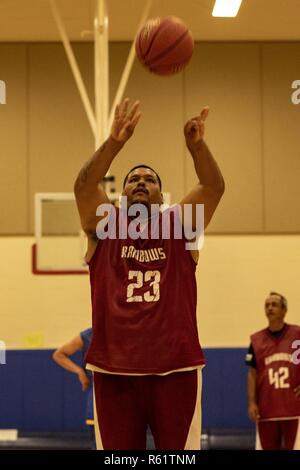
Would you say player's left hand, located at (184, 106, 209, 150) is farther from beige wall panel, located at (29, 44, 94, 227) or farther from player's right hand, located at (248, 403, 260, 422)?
beige wall panel, located at (29, 44, 94, 227)

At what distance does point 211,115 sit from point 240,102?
478 mm

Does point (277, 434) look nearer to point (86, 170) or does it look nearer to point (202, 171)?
point (202, 171)

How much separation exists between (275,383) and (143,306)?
420 cm

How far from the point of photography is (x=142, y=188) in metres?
4.25

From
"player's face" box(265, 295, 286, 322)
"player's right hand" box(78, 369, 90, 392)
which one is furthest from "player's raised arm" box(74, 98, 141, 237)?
"player's face" box(265, 295, 286, 322)

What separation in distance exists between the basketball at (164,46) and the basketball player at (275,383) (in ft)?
12.0

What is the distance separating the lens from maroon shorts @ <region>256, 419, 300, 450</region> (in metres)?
7.67

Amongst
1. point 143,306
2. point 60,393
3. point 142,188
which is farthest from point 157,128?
point 143,306

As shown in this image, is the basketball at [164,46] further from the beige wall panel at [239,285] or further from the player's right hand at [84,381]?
the beige wall panel at [239,285]

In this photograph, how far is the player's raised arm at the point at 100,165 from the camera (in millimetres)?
4113

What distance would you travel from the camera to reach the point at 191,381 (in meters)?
4.08

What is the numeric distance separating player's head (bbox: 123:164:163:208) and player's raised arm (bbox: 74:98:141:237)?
0.14 metres

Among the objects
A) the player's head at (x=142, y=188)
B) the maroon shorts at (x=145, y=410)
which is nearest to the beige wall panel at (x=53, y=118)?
the player's head at (x=142, y=188)

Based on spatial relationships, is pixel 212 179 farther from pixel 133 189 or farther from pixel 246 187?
pixel 246 187
